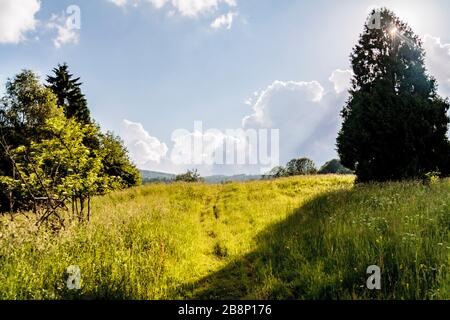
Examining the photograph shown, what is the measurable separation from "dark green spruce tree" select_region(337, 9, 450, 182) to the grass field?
7684 millimetres

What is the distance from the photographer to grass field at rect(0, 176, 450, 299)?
5.38 meters

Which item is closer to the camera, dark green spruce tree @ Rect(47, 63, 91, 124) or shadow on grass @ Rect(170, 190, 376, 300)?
shadow on grass @ Rect(170, 190, 376, 300)

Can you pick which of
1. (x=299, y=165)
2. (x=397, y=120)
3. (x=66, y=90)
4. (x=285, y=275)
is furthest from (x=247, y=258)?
(x=299, y=165)

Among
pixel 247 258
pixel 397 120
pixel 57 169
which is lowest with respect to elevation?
pixel 247 258

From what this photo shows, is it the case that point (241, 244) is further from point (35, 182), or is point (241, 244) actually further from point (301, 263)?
point (35, 182)

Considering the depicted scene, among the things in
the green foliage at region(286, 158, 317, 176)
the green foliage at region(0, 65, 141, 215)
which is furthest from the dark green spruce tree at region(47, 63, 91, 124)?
the green foliage at region(286, 158, 317, 176)

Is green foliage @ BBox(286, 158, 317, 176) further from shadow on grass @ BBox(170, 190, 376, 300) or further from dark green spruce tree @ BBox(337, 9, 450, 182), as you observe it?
shadow on grass @ BBox(170, 190, 376, 300)

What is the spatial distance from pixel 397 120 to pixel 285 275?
13.2 meters

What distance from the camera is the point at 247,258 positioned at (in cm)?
846

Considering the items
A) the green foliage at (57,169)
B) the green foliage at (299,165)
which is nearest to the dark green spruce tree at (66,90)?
the green foliage at (57,169)

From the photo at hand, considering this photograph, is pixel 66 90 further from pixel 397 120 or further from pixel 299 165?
pixel 299 165
